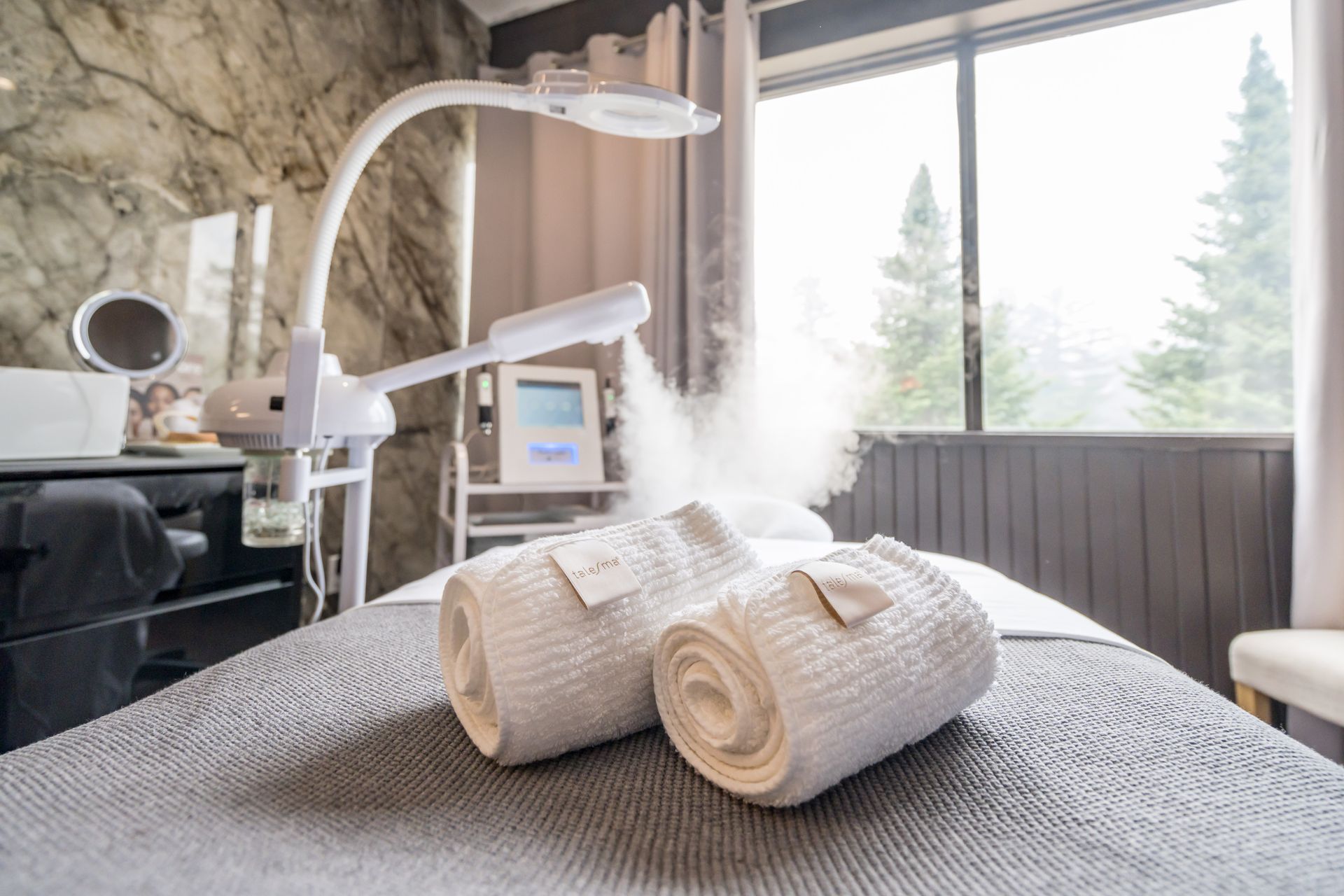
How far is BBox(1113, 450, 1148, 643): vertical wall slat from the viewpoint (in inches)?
68.7

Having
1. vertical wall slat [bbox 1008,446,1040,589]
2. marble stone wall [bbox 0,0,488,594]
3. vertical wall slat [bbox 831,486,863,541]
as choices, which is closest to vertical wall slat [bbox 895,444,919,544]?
vertical wall slat [bbox 831,486,863,541]

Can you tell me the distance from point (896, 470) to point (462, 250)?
67.9 inches

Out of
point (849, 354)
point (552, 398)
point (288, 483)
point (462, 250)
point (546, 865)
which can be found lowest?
point (546, 865)

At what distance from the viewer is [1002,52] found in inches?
82.3

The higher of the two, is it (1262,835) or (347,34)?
(347,34)

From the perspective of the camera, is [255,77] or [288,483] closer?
[288,483]

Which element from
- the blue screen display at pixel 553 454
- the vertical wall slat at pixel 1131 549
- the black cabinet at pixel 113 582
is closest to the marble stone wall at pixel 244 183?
the black cabinet at pixel 113 582

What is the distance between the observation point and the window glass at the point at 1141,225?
5.81 feet

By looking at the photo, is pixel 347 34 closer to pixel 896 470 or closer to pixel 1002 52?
pixel 1002 52

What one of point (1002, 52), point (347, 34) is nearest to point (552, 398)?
point (347, 34)

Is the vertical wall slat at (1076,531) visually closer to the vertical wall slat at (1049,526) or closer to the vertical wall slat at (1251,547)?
the vertical wall slat at (1049,526)

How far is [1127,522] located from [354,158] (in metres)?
1.92

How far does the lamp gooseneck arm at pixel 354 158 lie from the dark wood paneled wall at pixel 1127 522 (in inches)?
58.9

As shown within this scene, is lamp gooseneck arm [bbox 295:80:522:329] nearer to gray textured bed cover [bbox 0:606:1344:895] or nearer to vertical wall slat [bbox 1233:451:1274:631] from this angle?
gray textured bed cover [bbox 0:606:1344:895]
